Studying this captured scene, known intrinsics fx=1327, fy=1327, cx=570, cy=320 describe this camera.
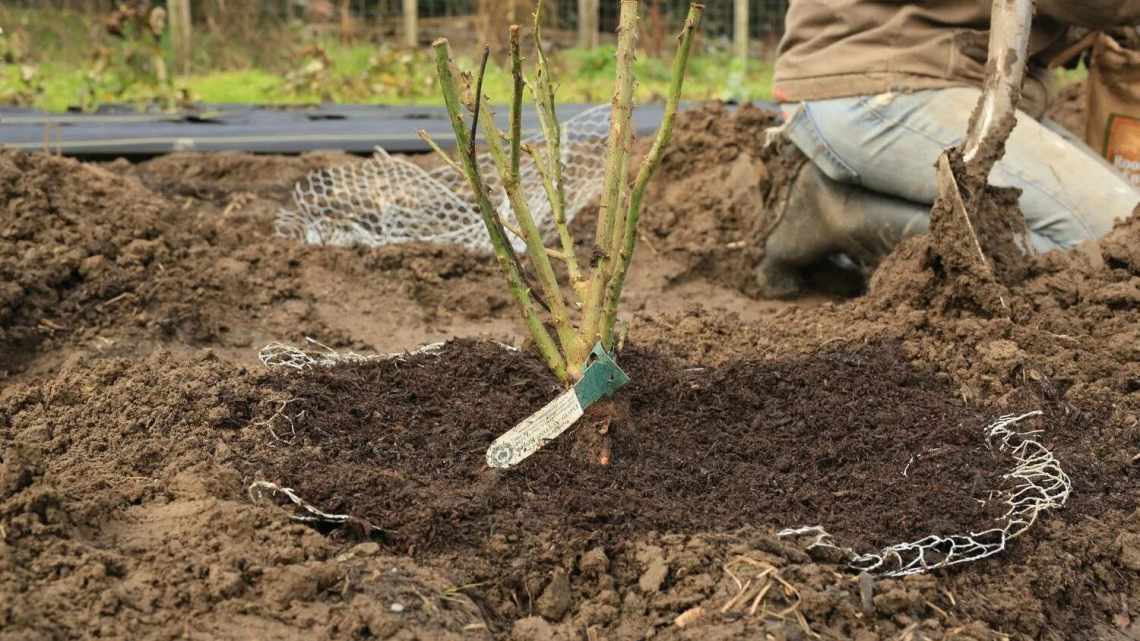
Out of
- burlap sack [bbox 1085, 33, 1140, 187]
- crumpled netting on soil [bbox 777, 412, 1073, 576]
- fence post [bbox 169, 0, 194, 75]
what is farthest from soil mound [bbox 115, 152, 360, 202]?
fence post [bbox 169, 0, 194, 75]

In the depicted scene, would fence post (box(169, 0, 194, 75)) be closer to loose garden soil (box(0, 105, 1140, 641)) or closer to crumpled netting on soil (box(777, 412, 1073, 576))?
loose garden soil (box(0, 105, 1140, 641))

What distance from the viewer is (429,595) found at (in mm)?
2064

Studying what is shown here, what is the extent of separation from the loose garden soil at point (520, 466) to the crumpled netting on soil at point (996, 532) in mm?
31

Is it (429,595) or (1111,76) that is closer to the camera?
(429,595)

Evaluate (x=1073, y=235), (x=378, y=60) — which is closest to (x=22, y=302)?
(x=1073, y=235)

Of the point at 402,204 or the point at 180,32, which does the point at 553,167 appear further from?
the point at 180,32

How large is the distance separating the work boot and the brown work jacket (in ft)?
1.03

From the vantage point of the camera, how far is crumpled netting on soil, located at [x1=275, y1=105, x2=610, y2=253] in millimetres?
4875

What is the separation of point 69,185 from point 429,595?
8.42 ft

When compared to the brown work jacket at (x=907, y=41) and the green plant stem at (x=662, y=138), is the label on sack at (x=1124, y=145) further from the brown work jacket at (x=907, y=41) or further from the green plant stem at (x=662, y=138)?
the green plant stem at (x=662, y=138)

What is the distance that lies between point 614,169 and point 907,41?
201 centimetres

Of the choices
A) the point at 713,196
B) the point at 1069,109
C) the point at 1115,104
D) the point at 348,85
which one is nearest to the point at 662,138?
the point at 713,196

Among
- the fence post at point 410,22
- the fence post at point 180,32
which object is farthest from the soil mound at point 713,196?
the fence post at point 410,22

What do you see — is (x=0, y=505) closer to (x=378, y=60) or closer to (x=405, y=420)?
(x=405, y=420)
